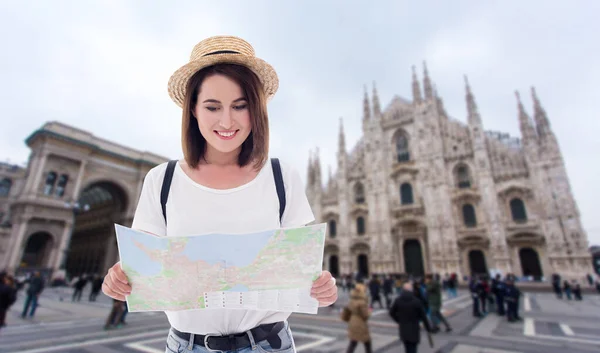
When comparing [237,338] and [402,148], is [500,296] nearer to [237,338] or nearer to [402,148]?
[237,338]

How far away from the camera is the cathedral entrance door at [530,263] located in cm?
2000

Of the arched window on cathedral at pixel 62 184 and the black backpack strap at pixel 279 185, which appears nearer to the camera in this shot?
the black backpack strap at pixel 279 185

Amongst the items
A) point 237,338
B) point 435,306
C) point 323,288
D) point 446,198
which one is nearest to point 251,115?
point 323,288

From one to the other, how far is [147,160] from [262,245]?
93.1ft

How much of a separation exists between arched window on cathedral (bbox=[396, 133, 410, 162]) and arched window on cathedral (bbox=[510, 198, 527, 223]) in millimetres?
9222

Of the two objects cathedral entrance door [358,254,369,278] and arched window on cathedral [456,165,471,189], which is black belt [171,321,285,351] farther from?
cathedral entrance door [358,254,369,278]

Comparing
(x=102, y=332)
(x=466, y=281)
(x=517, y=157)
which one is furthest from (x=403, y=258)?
(x=102, y=332)

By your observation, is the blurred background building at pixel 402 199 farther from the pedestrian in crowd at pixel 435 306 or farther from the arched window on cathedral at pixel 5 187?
the pedestrian in crowd at pixel 435 306

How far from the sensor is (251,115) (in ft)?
4.49

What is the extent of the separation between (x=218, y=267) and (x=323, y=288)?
1.35 ft

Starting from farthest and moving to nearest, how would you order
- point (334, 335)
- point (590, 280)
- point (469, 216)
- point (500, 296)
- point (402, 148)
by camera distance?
point (402, 148), point (469, 216), point (590, 280), point (500, 296), point (334, 335)

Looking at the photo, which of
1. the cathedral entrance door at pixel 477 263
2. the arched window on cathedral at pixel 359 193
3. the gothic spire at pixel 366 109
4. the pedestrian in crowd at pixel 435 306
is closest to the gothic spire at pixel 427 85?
the gothic spire at pixel 366 109

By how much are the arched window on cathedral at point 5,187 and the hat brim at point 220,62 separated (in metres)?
43.9

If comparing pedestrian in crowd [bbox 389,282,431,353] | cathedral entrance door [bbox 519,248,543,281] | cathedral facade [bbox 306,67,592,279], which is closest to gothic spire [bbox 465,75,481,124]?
cathedral facade [bbox 306,67,592,279]
